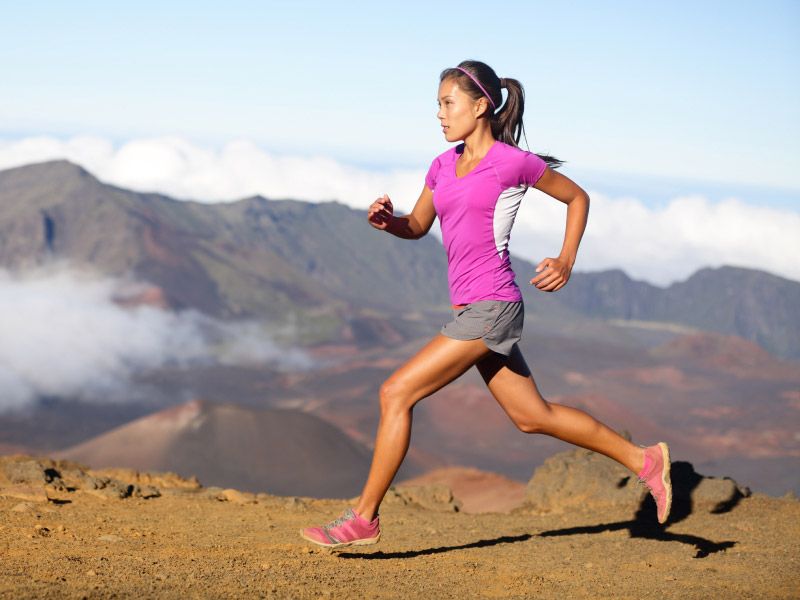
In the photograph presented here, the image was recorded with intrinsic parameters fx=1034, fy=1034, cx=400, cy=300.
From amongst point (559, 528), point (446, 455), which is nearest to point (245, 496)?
point (559, 528)

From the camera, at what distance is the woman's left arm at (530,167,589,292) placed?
541 centimetres

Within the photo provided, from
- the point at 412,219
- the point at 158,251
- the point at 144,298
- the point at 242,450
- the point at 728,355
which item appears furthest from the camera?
the point at 158,251

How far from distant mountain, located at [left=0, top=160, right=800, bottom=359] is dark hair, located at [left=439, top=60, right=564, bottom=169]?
324 feet

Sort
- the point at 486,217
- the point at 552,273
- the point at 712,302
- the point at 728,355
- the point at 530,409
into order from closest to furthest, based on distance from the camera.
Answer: the point at 552,273, the point at 486,217, the point at 530,409, the point at 728,355, the point at 712,302

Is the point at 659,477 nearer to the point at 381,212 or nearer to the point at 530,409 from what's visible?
the point at 530,409

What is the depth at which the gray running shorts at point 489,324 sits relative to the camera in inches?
217

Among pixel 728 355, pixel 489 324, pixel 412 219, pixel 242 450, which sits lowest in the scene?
pixel 242 450

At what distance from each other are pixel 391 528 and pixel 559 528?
1.44 m

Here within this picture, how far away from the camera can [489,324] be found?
552 centimetres

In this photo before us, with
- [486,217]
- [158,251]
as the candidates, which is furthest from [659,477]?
[158,251]

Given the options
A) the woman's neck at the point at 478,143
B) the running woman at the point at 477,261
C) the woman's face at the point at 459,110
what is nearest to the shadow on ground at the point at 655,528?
the running woman at the point at 477,261

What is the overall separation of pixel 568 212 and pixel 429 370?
1179 millimetres

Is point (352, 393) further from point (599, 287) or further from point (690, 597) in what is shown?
point (599, 287)

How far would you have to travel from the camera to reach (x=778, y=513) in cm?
935
